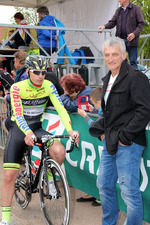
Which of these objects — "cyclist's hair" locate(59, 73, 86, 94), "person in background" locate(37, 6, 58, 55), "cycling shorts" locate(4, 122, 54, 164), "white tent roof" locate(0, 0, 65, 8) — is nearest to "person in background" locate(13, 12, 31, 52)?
"person in background" locate(37, 6, 58, 55)

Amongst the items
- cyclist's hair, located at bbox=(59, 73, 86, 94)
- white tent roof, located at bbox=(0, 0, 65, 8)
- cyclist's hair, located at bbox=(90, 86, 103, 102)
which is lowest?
cyclist's hair, located at bbox=(90, 86, 103, 102)

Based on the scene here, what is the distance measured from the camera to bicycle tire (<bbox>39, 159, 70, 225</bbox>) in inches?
128

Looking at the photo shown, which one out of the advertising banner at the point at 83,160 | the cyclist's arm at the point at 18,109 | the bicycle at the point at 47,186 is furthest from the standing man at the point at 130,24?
the bicycle at the point at 47,186

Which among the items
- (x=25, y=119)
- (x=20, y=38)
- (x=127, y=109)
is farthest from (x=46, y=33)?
(x=127, y=109)

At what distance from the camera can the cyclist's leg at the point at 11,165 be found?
12.0 feet

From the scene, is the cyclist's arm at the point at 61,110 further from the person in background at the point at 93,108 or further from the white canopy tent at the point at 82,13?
the white canopy tent at the point at 82,13

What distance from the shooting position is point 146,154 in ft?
9.50

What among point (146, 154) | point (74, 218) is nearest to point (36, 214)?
point (74, 218)

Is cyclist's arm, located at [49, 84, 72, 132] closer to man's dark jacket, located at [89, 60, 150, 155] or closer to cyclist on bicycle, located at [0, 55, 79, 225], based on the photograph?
cyclist on bicycle, located at [0, 55, 79, 225]

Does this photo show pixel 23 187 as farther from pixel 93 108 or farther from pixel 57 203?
pixel 93 108

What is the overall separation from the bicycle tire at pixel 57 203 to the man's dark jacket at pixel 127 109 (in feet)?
2.43

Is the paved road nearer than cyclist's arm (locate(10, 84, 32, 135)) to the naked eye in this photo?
No

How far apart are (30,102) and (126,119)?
152 centimetres

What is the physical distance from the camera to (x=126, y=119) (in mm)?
2746
